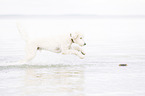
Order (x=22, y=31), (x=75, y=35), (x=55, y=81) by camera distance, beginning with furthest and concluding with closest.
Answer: (x=22, y=31) < (x=75, y=35) < (x=55, y=81)

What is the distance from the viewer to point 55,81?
776 cm

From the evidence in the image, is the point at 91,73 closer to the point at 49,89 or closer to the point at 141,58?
the point at 49,89

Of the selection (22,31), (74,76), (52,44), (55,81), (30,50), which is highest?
(22,31)

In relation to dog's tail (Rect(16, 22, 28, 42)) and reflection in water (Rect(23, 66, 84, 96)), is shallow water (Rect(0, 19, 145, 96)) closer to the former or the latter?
reflection in water (Rect(23, 66, 84, 96))

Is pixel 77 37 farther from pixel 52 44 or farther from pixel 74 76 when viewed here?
pixel 74 76

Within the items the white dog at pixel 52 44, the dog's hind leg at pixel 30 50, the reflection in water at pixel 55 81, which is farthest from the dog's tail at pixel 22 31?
the reflection in water at pixel 55 81

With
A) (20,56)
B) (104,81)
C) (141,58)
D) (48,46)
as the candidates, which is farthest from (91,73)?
(20,56)

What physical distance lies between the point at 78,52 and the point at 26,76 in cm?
188

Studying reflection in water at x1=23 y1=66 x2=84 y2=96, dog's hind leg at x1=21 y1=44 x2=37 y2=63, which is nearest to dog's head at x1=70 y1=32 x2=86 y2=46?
reflection in water at x1=23 y1=66 x2=84 y2=96

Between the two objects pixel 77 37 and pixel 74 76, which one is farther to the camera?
pixel 77 37

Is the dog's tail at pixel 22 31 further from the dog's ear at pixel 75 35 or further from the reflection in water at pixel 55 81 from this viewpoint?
the dog's ear at pixel 75 35

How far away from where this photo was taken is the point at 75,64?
10078 millimetres

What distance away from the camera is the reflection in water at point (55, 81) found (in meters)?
6.79

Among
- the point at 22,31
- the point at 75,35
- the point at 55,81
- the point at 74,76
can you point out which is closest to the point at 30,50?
the point at 22,31
